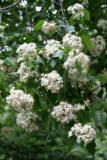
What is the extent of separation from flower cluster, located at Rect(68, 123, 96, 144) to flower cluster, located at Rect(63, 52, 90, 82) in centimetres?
29

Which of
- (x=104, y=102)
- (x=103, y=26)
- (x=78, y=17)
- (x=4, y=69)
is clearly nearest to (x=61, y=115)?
(x=104, y=102)

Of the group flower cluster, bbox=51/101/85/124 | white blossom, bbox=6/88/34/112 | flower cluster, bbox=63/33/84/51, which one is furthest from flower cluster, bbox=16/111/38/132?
flower cluster, bbox=63/33/84/51

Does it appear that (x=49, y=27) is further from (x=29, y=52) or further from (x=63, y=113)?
(x=63, y=113)

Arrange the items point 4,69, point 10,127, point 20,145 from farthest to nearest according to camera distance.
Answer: point 10,127 → point 20,145 → point 4,69

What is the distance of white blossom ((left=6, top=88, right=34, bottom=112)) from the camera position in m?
2.76

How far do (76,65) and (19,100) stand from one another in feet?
1.29

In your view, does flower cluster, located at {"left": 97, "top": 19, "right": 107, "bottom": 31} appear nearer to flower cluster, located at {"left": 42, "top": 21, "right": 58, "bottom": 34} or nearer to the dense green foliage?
the dense green foliage

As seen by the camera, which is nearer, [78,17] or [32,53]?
[32,53]

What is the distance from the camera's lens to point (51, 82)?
2725mm

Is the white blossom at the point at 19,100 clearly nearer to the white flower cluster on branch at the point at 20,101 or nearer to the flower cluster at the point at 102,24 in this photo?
the white flower cluster on branch at the point at 20,101

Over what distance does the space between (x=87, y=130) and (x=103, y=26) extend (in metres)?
1.85

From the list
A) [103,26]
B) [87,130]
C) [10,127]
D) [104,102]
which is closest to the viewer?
[87,130]

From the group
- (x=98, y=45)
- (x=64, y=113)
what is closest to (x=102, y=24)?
(x=98, y=45)

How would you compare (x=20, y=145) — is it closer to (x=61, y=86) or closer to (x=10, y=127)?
(x=10, y=127)
